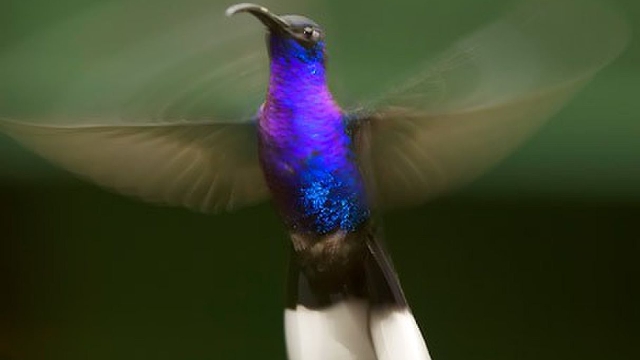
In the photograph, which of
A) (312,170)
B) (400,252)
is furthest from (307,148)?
(400,252)

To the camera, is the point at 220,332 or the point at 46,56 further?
the point at 220,332

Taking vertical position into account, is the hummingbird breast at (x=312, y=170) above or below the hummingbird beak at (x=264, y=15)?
below

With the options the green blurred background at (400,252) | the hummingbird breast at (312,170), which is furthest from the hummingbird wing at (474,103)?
the green blurred background at (400,252)

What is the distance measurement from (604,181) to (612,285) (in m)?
0.15

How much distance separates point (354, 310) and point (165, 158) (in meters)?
0.12

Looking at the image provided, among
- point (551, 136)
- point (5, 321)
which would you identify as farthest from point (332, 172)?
point (5, 321)

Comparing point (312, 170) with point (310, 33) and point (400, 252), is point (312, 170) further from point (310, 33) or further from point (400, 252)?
point (400, 252)

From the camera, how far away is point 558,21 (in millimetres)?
556

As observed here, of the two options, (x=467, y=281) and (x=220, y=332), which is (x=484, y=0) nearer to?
(x=467, y=281)

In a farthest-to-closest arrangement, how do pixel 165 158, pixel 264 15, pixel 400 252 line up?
pixel 400 252
pixel 165 158
pixel 264 15

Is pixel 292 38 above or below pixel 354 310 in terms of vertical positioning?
above

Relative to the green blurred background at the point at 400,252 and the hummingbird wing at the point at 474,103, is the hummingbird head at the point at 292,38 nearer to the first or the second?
the hummingbird wing at the point at 474,103

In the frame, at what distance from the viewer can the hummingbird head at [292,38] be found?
421mm

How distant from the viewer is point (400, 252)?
0.90 meters
